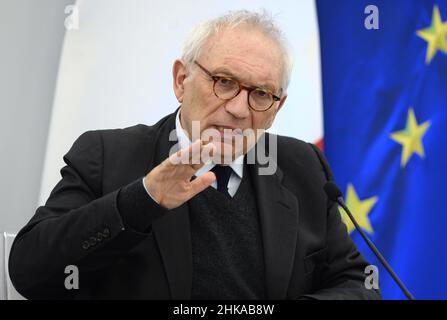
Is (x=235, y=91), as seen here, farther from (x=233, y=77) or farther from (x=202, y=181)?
(x=202, y=181)

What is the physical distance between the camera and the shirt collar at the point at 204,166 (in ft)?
5.40

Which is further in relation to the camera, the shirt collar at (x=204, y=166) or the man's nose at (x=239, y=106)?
the shirt collar at (x=204, y=166)

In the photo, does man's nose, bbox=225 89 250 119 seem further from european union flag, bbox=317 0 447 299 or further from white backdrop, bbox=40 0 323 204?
european union flag, bbox=317 0 447 299

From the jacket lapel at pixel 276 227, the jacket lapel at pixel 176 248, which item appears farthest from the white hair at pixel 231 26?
the jacket lapel at pixel 176 248

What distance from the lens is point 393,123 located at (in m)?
2.84

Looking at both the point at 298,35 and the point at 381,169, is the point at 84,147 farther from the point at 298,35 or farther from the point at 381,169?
the point at 381,169

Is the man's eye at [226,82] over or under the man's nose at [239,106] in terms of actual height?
over

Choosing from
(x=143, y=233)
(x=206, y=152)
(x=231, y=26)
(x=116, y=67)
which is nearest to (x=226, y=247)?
(x=143, y=233)

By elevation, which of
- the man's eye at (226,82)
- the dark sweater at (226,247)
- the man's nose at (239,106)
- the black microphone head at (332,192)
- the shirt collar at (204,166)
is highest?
the man's eye at (226,82)

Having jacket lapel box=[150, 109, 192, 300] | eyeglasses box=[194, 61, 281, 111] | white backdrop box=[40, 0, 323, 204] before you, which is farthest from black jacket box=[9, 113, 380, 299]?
white backdrop box=[40, 0, 323, 204]

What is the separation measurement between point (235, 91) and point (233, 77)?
39mm

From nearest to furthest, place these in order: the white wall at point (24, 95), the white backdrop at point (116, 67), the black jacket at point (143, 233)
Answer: the black jacket at point (143, 233) < the white wall at point (24, 95) < the white backdrop at point (116, 67)

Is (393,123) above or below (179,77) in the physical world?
below

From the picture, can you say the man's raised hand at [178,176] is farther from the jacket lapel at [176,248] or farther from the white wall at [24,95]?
the white wall at [24,95]
